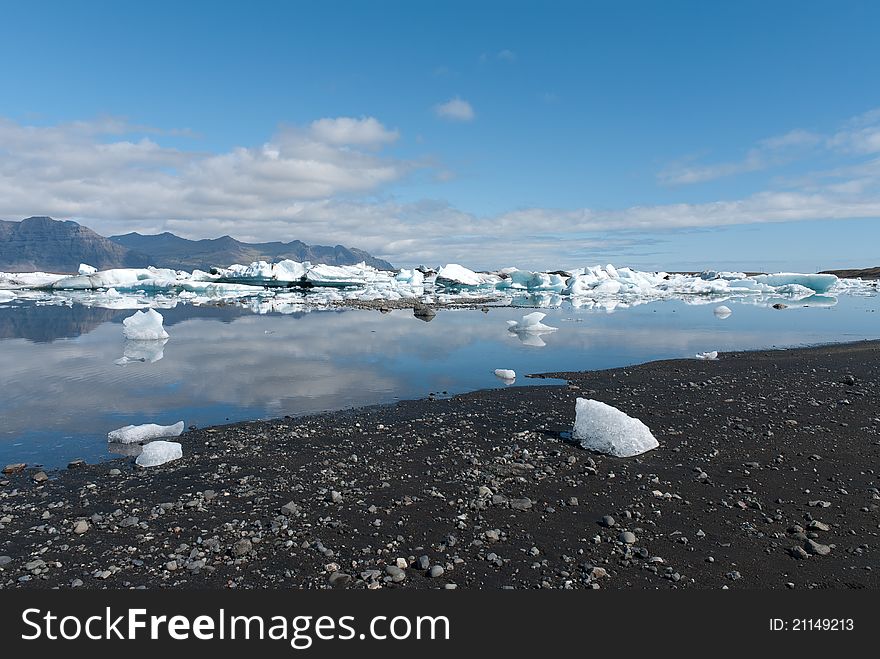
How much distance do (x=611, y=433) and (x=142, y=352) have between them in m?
18.8

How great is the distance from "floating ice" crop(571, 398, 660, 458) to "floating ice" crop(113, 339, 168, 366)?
51.6ft

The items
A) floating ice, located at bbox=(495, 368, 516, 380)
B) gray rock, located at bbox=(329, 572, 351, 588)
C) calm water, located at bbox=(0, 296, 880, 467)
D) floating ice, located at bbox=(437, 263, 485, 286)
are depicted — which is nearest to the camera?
gray rock, located at bbox=(329, 572, 351, 588)

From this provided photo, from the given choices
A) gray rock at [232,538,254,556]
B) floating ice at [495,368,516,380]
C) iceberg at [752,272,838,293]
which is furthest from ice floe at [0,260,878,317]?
gray rock at [232,538,254,556]

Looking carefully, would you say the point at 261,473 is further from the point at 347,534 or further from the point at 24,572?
the point at 24,572

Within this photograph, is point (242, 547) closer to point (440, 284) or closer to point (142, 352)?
point (142, 352)

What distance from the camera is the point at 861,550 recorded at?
5430mm

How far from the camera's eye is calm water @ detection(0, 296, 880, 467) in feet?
38.5

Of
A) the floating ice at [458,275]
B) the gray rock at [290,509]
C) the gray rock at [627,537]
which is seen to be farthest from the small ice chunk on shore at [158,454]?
the floating ice at [458,275]

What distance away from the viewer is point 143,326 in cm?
2323

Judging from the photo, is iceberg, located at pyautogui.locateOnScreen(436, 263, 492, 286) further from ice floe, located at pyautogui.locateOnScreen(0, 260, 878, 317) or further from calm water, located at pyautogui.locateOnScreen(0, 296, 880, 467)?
calm water, located at pyautogui.locateOnScreen(0, 296, 880, 467)

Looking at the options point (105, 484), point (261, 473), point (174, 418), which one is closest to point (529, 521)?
point (261, 473)

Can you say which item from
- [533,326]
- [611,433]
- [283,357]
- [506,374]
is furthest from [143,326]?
[611,433]

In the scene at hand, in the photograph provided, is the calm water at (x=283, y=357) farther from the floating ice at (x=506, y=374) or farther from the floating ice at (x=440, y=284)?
the floating ice at (x=440, y=284)

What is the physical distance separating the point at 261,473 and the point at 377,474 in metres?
1.74
